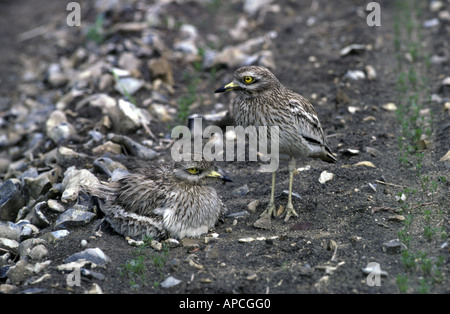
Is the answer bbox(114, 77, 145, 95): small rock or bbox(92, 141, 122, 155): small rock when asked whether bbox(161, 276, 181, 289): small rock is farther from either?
bbox(114, 77, 145, 95): small rock

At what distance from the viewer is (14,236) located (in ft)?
19.5

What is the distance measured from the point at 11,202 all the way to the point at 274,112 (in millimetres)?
3508

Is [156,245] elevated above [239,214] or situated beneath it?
situated beneath

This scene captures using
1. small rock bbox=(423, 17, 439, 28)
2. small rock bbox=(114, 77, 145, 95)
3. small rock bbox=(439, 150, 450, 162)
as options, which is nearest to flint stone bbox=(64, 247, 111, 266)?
small rock bbox=(439, 150, 450, 162)

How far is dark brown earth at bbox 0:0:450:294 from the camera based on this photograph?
4688 millimetres

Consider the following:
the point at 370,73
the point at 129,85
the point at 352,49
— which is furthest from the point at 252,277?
the point at 352,49

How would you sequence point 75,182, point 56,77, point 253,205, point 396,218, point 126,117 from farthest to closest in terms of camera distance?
point 56,77 → point 126,117 → point 75,182 → point 253,205 → point 396,218

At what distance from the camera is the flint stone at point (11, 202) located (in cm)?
669

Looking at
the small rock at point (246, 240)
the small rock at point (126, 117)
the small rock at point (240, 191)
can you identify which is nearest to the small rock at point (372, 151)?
the small rock at point (240, 191)

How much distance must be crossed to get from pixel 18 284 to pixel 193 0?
9.38 metres

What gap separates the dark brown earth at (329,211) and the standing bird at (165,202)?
0.63 feet

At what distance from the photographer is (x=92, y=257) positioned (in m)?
5.04

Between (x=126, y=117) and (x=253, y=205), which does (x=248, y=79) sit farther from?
(x=126, y=117)

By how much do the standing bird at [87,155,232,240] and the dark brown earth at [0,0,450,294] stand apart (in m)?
0.19
